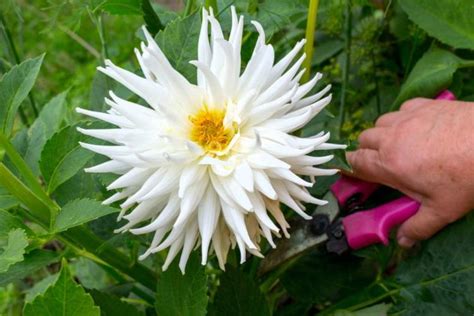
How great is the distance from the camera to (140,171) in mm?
571

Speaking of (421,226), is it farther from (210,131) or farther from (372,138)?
(210,131)

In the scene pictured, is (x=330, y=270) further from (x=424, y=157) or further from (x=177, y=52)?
(x=177, y=52)

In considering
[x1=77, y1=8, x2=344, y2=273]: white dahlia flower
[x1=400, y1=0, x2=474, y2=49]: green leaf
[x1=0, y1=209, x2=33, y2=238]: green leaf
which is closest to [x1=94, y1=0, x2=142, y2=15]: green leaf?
[x1=77, y1=8, x2=344, y2=273]: white dahlia flower

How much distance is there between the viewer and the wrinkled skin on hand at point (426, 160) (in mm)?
701

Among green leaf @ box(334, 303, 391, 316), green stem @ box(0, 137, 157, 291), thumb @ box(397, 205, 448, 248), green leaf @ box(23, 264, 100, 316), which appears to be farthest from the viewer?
green leaf @ box(334, 303, 391, 316)

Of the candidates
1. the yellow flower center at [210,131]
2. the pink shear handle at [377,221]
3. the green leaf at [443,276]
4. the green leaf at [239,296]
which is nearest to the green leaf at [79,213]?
the yellow flower center at [210,131]

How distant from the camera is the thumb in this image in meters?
0.75

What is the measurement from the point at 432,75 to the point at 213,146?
391 mm

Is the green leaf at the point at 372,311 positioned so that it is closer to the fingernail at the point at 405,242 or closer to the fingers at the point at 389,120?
the fingernail at the point at 405,242

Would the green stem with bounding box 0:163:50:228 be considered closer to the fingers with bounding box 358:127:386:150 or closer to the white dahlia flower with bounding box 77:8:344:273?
the white dahlia flower with bounding box 77:8:344:273

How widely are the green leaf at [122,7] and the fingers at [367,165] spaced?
314mm

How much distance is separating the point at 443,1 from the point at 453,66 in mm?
86

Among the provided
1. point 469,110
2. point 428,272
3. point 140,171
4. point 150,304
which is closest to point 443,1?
point 469,110

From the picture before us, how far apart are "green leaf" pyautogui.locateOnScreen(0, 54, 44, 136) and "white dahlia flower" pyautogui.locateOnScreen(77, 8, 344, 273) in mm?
114
